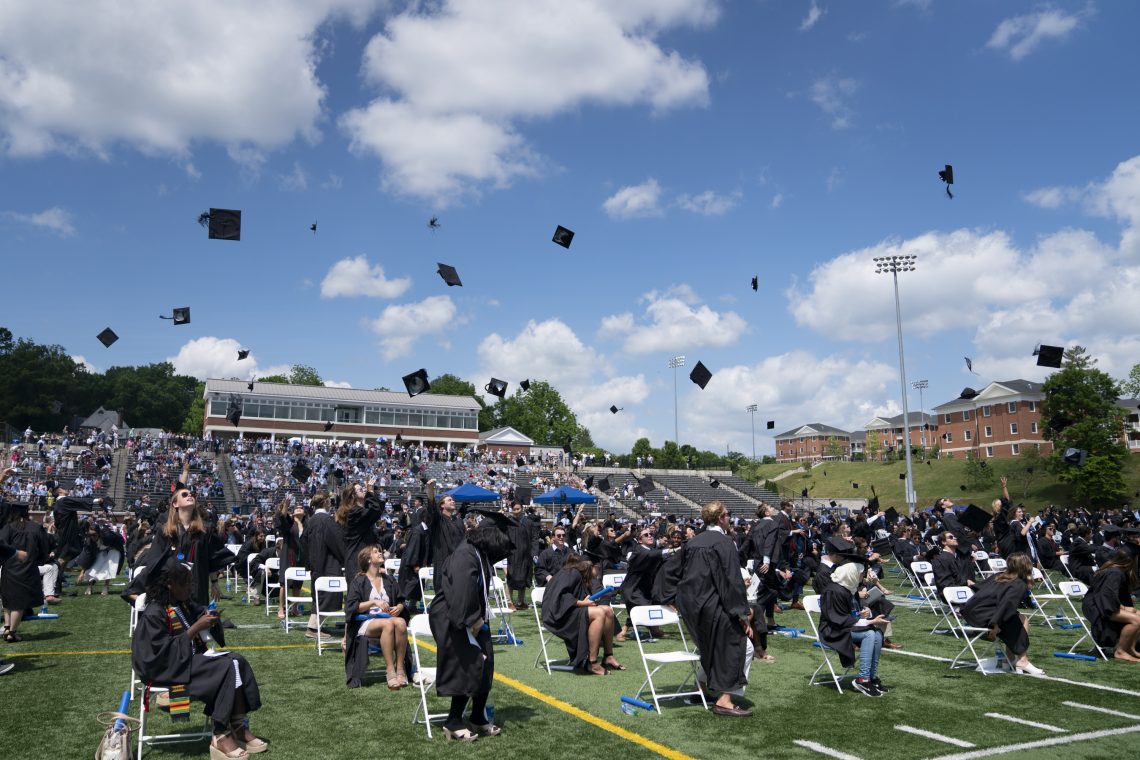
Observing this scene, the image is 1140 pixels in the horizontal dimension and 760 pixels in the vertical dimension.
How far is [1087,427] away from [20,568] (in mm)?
57819

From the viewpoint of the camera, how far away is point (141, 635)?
5258mm

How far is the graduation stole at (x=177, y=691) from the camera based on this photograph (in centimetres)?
527

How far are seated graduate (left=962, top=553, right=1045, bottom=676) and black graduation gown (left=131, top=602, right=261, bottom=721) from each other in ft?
24.0

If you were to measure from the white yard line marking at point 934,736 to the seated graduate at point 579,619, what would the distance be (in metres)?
3.14

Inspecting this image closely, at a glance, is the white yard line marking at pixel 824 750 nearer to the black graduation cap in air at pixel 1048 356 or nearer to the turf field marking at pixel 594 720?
the turf field marking at pixel 594 720

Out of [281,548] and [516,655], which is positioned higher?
[281,548]

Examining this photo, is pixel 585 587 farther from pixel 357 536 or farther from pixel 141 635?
pixel 141 635

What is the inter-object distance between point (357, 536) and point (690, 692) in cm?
490

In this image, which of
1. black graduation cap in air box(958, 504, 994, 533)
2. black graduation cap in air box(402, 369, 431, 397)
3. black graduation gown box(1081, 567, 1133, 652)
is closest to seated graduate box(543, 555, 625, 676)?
black graduation gown box(1081, 567, 1133, 652)

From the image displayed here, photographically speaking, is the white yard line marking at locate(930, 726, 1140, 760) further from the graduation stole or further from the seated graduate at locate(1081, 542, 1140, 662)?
the graduation stole

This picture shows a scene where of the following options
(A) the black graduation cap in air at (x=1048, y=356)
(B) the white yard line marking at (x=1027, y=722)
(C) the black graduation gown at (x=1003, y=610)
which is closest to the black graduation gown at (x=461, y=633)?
(B) the white yard line marking at (x=1027, y=722)

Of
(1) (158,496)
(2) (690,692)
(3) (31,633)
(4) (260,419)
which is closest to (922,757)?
(2) (690,692)

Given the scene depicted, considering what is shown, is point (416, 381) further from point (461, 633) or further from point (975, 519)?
point (461, 633)

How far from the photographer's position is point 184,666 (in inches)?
209
